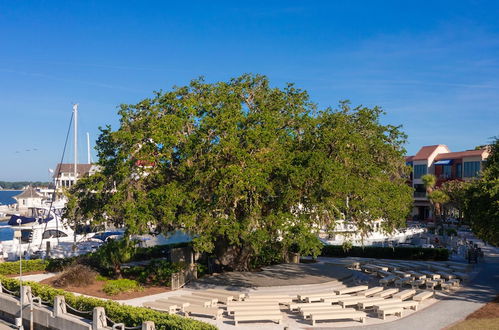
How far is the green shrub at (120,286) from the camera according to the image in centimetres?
2334

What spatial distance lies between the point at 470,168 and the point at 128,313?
61412 mm

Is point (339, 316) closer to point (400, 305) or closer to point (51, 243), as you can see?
point (400, 305)

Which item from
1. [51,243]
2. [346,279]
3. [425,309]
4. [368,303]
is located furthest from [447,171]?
[368,303]

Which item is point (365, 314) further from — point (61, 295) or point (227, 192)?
point (61, 295)

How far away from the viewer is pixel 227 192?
71.5ft

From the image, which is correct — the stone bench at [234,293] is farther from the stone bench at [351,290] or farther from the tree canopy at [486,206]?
the tree canopy at [486,206]

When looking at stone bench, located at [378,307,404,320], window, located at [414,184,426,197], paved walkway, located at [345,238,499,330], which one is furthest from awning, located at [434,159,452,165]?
stone bench, located at [378,307,404,320]

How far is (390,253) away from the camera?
119 ft

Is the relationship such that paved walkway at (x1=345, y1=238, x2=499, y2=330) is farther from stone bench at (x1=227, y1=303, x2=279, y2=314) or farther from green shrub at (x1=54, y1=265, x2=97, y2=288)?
green shrub at (x1=54, y1=265, x2=97, y2=288)

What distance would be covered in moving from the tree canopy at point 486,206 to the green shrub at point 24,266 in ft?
80.5

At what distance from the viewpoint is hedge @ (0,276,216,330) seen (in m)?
15.3

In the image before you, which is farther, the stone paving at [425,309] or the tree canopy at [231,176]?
the tree canopy at [231,176]

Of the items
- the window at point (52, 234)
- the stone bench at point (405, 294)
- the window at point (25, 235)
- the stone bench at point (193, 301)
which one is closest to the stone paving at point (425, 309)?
the stone bench at point (405, 294)

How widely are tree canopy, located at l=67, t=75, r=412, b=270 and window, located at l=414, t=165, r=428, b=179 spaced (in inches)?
2040
